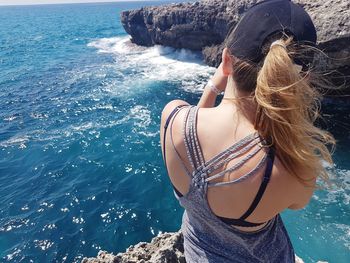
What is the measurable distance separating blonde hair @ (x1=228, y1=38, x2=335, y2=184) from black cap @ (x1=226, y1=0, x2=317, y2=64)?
2.0 inches

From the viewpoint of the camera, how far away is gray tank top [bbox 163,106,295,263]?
1840mm

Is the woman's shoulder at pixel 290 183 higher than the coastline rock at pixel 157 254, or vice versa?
the woman's shoulder at pixel 290 183

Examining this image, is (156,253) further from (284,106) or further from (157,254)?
(284,106)

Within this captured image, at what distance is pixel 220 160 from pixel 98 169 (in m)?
13.0

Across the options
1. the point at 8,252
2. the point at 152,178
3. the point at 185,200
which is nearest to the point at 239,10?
the point at 152,178

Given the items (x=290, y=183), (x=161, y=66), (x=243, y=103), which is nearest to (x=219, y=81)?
(x=243, y=103)

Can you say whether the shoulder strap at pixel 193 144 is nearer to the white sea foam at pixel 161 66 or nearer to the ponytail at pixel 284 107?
the ponytail at pixel 284 107

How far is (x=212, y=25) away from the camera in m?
27.3

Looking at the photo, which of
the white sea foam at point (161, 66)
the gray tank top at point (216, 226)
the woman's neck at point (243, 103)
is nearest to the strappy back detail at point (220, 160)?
the gray tank top at point (216, 226)

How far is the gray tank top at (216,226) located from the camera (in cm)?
184

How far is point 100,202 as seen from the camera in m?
12.2

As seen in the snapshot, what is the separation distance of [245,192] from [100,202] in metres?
11.1

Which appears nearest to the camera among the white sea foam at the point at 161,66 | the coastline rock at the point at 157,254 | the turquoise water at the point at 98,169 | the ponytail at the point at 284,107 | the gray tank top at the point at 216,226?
the ponytail at the point at 284,107

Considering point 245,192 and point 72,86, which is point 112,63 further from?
point 245,192
